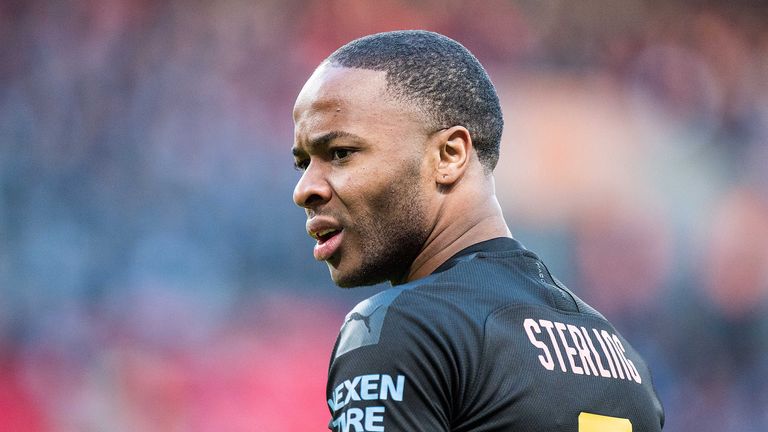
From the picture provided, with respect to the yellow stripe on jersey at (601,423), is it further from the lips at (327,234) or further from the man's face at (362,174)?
the lips at (327,234)

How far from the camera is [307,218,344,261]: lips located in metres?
1.95

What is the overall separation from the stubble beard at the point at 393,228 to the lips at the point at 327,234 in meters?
0.05

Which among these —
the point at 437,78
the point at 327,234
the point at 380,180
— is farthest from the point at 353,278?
the point at 437,78

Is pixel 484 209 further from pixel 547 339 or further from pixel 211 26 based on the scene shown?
pixel 211 26

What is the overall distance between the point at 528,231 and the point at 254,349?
207cm

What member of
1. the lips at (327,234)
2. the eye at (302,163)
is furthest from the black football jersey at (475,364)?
the eye at (302,163)

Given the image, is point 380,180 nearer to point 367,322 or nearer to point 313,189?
point 313,189

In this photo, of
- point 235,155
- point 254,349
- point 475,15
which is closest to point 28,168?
point 235,155

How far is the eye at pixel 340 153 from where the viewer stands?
1894 millimetres

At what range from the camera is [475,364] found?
154 centimetres

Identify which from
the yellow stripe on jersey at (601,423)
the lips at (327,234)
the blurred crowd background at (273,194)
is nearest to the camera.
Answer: the yellow stripe on jersey at (601,423)

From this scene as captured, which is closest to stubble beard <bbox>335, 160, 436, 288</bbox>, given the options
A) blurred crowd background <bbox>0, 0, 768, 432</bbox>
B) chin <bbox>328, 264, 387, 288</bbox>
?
chin <bbox>328, 264, 387, 288</bbox>

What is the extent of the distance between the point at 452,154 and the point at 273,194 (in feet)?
14.3

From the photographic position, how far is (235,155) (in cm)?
618
